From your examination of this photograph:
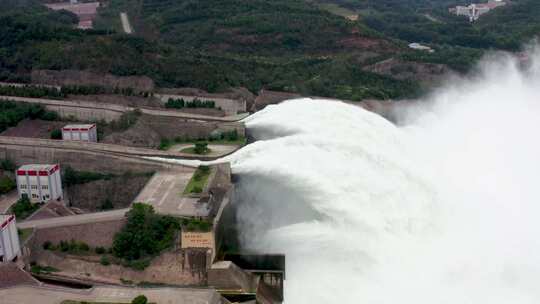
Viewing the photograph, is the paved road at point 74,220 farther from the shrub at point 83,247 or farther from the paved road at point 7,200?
the paved road at point 7,200

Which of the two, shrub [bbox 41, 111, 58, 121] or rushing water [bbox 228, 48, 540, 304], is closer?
rushing water [bbox 228, 48, 540, 304]

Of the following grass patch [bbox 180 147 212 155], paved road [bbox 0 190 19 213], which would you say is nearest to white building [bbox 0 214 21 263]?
paved road [bbox 0 190 19 213]

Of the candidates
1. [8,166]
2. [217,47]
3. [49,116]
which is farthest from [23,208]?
[217,47]

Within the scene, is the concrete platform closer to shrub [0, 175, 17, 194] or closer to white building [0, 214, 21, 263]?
white building [0, 214, 21, 263]

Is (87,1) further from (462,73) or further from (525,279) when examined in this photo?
(525,279)

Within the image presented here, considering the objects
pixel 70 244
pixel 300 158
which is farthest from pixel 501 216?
pixel 70 244

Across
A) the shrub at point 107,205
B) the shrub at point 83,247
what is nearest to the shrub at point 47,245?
the shrub at point 83,247
